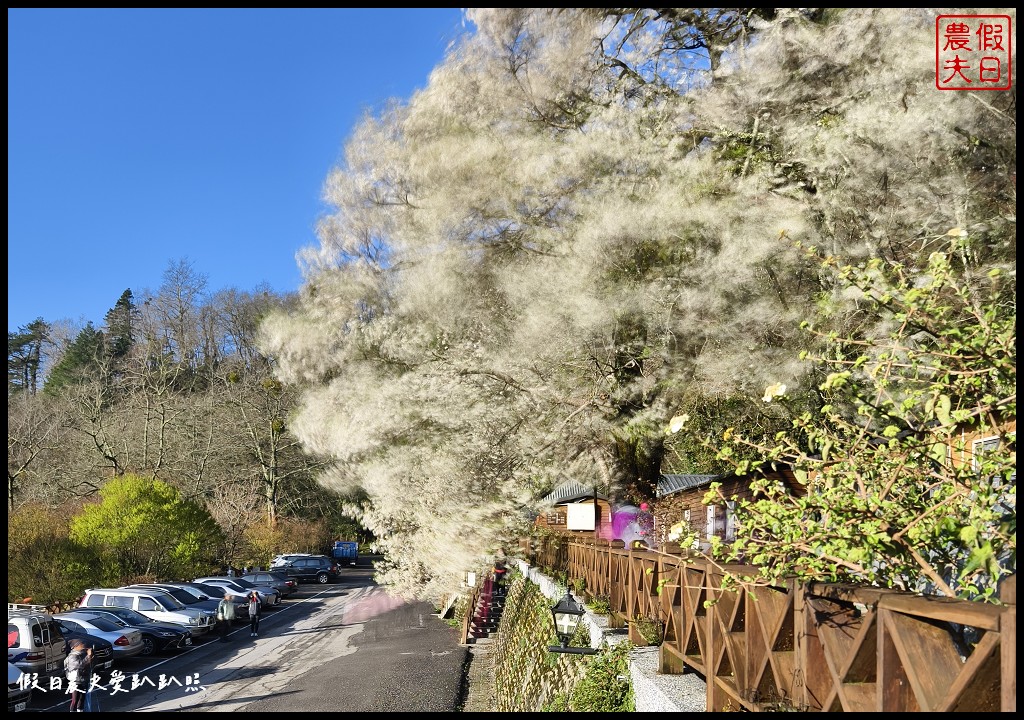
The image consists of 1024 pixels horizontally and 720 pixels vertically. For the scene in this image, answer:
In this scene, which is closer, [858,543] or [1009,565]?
[858,543]

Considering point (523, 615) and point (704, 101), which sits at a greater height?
point (704, 101)

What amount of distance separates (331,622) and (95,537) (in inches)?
321

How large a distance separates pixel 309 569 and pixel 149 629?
20.6 meters

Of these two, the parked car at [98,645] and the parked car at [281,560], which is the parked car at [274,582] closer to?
the parked car at [281,560]

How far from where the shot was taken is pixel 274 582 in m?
30.5

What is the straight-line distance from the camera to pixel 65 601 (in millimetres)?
22781

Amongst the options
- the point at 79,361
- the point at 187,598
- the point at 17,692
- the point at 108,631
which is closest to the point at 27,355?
the point at 79,361

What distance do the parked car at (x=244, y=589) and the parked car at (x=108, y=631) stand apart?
25.5ft

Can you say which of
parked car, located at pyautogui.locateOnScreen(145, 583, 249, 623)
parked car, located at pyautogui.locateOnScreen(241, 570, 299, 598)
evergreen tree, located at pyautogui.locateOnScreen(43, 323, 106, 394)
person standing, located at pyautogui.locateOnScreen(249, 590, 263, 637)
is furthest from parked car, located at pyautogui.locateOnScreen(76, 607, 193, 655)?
evergreen tree, located at pyautogui.locateOnScreen(43, 323, 106, 394)

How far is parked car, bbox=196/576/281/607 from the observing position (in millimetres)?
26406

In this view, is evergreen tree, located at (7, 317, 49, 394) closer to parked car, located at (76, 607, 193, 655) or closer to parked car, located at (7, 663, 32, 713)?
parked car, located at (76, 607, 193, 655)

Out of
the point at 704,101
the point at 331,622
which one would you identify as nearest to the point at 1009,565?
the point at 704,101

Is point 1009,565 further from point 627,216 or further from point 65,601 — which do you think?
point 65,601

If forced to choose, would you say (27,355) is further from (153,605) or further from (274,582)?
(153,605)
